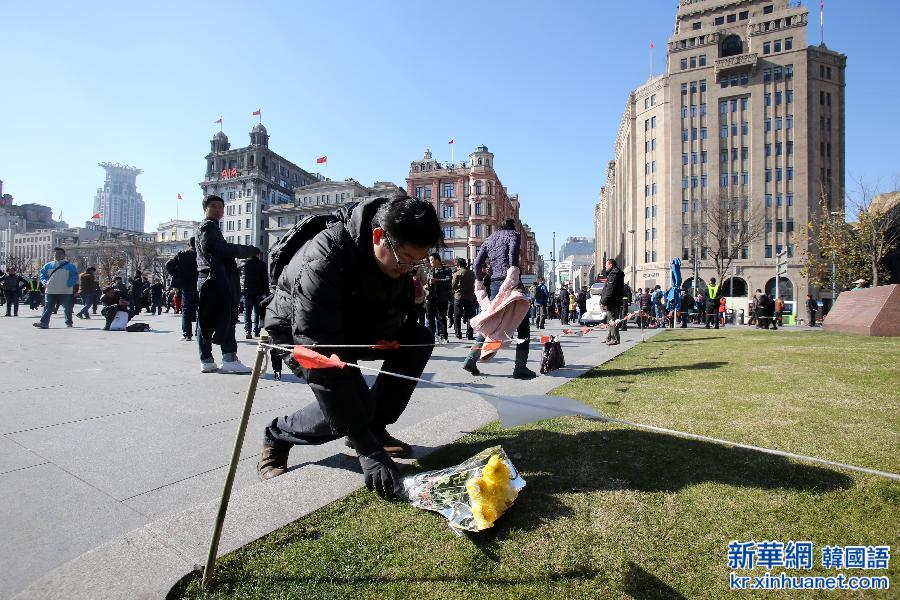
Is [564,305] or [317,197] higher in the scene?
[317,197]

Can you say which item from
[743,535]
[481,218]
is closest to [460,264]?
[743,535]

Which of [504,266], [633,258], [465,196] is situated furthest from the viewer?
[465,196]

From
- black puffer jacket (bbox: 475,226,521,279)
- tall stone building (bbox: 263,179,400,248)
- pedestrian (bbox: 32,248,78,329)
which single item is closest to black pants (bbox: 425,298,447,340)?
black puffer jacket (bbox: 475,226,521,279)

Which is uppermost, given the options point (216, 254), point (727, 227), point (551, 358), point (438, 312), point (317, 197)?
point (317, 197)

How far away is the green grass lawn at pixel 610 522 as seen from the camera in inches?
56.8

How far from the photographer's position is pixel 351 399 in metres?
2.06

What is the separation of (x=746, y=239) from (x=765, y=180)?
1605cm

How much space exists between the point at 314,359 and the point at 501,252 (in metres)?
4.32

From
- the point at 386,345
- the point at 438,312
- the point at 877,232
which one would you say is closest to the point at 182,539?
the point at 386,345

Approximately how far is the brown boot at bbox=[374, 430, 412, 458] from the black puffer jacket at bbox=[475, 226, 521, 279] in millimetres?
3490

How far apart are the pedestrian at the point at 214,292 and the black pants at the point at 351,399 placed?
11.9ft

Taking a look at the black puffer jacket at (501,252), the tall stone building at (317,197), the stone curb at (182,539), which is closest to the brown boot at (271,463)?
the stone curb at (182,539)

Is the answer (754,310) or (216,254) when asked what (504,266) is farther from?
(754,310)

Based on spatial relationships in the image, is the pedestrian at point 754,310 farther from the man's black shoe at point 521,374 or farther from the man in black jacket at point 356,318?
the man in black jacket at point 356,318
